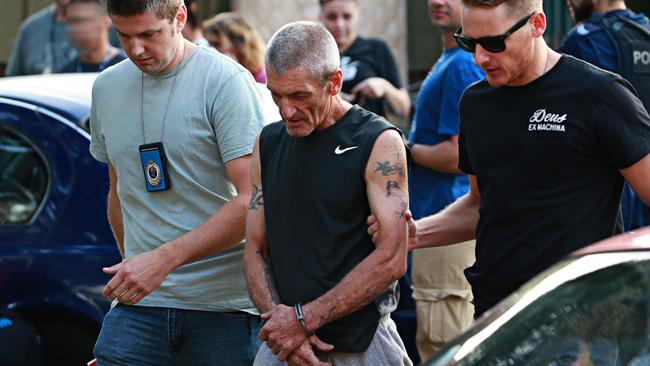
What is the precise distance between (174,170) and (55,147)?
4.29ft

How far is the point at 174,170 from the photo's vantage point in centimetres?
454

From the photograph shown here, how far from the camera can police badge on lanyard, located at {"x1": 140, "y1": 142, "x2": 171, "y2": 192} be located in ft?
14.9

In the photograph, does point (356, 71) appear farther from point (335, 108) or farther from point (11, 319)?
point (335, 108)

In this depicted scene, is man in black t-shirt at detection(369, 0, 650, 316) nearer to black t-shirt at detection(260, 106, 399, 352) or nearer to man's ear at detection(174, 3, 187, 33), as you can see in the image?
black t-shirt at detection(260, 106, 399, 352)

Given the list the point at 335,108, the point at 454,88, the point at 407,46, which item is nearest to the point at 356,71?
the point at 454,88

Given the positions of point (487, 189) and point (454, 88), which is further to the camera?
point (454, 88)

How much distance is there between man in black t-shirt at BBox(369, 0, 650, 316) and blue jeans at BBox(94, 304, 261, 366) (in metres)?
0.97

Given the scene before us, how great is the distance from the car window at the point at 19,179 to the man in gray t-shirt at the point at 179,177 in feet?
3.70

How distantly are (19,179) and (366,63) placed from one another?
243 cm

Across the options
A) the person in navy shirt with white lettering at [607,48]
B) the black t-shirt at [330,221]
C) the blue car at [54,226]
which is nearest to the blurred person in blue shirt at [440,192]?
the person in navy shirt with white lettering at [607,48]

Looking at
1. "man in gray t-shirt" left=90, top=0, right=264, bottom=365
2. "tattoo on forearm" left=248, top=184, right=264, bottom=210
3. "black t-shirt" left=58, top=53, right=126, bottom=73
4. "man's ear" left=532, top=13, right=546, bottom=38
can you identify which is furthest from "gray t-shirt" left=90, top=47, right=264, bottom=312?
"black t-shirt" left=58, top=53, right=126, bottom=73

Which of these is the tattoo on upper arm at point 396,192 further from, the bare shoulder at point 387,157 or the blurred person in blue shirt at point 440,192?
the blurred person in blue shirt at point 440,192

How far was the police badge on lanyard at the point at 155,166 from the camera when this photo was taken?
453 cm

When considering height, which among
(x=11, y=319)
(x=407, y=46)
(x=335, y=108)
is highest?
(x=335, y=108)
